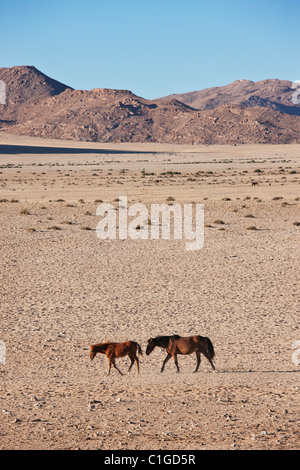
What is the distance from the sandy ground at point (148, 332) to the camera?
8094mm

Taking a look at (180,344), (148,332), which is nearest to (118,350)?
(180,344)

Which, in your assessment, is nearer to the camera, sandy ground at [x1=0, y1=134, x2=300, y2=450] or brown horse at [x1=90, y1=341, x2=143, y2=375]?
sandy ground at [x1=0, y1=134, x2=300, y2=450]

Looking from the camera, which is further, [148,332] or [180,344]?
[148,332]

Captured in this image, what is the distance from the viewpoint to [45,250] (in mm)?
23750

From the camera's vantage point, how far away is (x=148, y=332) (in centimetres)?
1308

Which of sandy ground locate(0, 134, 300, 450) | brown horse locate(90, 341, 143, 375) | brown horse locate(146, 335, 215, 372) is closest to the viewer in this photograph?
sandy ground locate(0, 134, 300, 450)

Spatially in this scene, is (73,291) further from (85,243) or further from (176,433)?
(176,433)

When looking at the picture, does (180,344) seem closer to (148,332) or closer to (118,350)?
(118,350)

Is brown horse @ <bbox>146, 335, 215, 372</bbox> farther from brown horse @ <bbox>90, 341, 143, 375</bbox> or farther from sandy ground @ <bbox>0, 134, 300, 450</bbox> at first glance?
sandy ground @ <bbox>0, 134, 300, 450</bbox>

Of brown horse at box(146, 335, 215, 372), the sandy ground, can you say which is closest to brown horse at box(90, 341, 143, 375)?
brown horse at box(146, 335, 215, 372)

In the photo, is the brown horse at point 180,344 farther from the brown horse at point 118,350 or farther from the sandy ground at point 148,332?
the sandy ground at point 148,332

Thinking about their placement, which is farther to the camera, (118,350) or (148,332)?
(148,332)

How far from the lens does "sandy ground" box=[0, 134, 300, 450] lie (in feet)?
26.6
